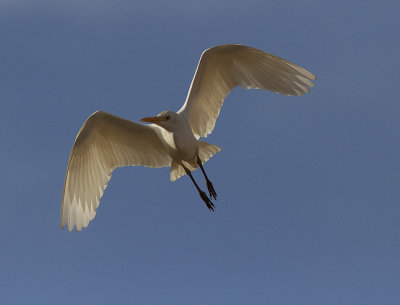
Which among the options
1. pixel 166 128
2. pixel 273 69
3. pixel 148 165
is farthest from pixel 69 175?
pixel 273 69

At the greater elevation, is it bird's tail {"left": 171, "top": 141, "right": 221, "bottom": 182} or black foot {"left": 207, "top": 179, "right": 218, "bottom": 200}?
bird's tail {"left": 171, "top": 141, "right": 221, "bottom": 182}

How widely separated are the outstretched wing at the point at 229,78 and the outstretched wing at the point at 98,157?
1047 mm

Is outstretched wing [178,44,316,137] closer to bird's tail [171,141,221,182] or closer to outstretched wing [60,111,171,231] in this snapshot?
bird's tail [171,141,221,182]

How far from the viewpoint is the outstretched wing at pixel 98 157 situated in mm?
13242

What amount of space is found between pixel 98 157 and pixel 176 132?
2366mm

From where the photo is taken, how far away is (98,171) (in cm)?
1378

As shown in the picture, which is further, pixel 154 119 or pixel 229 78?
pixel 229 78

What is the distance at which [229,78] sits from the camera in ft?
43.2

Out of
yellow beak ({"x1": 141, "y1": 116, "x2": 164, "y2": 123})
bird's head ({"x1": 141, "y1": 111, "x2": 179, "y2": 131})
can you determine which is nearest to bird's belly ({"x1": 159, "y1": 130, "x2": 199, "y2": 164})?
bird's head ({"x1": 141, "y1": 111, "x2": 179, "y2": 131})

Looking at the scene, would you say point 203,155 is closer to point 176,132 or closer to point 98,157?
point 176,132

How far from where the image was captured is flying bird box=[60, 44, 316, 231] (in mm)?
12562

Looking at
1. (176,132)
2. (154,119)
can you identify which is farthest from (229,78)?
(154,119)

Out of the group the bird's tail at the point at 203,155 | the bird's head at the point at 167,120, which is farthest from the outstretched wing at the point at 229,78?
the bird's head at the point at 167,120

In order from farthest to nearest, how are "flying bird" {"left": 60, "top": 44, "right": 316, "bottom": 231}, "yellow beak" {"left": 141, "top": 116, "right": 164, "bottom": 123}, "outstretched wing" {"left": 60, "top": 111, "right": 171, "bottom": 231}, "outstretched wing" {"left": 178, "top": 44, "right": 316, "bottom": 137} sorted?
"outstretched wing" {"left": 60, "top": 111, "right": 171, "bottom": 231}, "outstretched wing" {"left": 178, "top": 44, "right": 316, "bottom": 137}, "flying bird" {"left": 60, "top": 44, "right": 316, "bottom": 231}, "yellow beak" {"left": 141, "top": 116, "right": 164, "bottom": 123}
